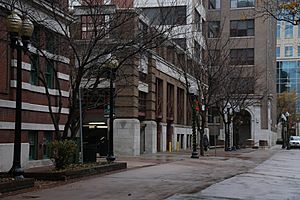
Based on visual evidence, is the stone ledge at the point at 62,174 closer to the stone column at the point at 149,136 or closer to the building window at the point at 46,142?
the building window at the point at 46,142

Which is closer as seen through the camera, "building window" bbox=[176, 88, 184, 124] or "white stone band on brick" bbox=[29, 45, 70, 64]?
"white stone band on brick" bbox=[29, 45, 70, 64]

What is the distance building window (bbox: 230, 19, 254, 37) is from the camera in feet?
226

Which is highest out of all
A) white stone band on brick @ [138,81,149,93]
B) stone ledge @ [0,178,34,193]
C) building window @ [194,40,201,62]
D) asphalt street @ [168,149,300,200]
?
building window @ [194,40,201,62]

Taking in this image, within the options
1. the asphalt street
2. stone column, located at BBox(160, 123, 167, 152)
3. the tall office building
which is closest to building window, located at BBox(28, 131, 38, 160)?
the asphalt street

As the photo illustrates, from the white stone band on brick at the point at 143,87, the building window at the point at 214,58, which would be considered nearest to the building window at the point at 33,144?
the white stone band on brick at the point at 143,87

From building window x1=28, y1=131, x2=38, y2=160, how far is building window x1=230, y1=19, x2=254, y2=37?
49.1m

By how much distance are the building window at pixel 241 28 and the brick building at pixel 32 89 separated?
46.3 metres

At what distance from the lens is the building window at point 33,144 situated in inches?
912

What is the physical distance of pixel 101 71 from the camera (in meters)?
21.8

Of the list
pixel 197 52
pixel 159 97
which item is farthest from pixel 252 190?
pixel 159 97

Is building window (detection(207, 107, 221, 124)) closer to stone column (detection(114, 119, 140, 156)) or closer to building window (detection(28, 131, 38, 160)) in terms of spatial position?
stone column (detection(114, 119, 140, 156))

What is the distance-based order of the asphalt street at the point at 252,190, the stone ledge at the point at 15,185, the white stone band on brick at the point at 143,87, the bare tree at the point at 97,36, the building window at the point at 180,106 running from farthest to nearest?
1. the building window at the point at 180,106
2. the white stone band on brick at the point at 143,87
3. the bare tree at the point at 97,36
4. the stone ledge at the point at 15,185
5. the asphalt street at the point at 252,190

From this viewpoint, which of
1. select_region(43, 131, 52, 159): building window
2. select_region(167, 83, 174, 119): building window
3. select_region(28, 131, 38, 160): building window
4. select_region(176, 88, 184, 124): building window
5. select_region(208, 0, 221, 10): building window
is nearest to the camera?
select_region(28, 131, 38, 160): building window

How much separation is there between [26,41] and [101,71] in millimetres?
6860
